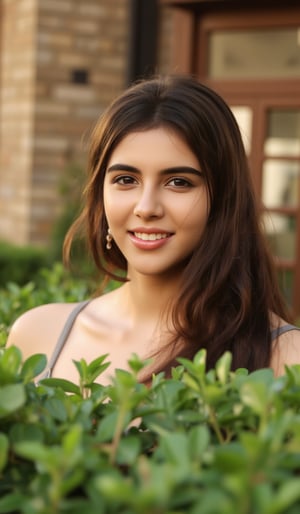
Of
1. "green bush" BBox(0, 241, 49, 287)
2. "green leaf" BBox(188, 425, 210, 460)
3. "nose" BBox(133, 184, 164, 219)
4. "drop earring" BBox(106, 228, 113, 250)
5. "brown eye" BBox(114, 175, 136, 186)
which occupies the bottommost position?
"green bush" BBox(0, 241, 49, 287)

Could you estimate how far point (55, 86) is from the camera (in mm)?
8859

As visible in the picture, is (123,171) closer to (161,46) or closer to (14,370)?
(14,370)

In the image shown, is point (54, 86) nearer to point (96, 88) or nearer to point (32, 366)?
point (96, 88)

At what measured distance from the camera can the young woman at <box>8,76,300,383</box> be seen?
2283mm

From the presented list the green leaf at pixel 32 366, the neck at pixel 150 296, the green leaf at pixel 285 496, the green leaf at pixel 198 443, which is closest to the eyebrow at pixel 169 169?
the neck at pixel 150 296

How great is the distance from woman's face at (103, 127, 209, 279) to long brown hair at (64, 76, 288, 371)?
0.03m

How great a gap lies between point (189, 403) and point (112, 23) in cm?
789

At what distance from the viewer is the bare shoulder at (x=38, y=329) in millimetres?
2668

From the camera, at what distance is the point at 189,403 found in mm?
1477

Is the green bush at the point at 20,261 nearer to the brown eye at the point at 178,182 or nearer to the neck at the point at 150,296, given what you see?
the neck at the point at 150,296

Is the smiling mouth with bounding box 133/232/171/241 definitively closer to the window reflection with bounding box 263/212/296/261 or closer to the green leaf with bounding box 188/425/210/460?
the green leaf with bounding box 188/425/210/460

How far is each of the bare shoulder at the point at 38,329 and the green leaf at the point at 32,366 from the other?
113cm

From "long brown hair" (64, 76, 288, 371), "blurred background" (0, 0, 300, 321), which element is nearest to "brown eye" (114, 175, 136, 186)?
"long brown hair" (64, 76, 288, 371)

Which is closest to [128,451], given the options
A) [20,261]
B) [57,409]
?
[57,409]
